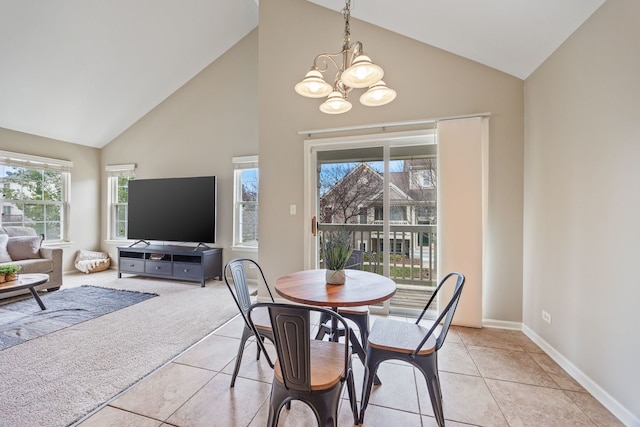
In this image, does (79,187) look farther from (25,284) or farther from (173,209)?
(25,284)

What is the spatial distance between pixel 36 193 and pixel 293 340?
6057mm

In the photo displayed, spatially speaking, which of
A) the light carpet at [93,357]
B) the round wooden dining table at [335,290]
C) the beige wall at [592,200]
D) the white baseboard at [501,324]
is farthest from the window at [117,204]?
the beige wall at [592,200]

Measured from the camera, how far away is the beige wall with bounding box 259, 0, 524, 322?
2744mm

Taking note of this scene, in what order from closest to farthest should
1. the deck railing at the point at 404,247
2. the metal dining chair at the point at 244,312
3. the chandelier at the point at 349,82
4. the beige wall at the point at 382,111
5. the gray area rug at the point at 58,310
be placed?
the chandelier at the point at 349,82
the metal dining chair at the point at 244,312
the gray area rug at the point at 58,310
the beige wall at the point at 382,111
the deck railing at the point at 404,247

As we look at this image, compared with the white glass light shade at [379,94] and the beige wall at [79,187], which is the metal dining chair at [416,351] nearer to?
the white glass light shade at [379,94]

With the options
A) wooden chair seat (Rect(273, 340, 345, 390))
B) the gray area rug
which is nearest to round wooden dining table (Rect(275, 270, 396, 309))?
wooden chair seat (Rect(273, 340, 345, 390))

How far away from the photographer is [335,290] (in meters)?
1.74

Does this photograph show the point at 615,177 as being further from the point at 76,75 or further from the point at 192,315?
the point at 76,75

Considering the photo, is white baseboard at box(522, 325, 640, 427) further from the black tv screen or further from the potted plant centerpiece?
the black tv screen

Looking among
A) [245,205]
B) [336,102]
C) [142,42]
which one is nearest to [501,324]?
[336,102]

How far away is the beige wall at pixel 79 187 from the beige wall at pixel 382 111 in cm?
423

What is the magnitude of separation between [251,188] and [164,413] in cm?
342

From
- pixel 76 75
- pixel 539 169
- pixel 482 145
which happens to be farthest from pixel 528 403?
pixel 76 75

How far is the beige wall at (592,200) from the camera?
156 centimetres
